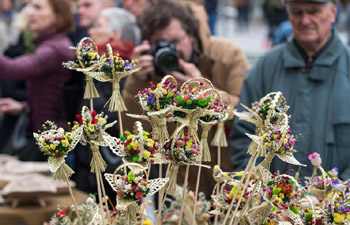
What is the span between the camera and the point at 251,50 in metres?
9.77

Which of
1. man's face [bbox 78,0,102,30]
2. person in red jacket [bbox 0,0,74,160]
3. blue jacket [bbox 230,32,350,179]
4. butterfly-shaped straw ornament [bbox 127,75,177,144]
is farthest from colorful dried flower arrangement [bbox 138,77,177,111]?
man's face [bbox 78,0,102,30]

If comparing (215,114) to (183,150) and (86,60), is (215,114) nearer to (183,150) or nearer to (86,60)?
(183,150)

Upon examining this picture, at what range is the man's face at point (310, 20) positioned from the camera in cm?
242

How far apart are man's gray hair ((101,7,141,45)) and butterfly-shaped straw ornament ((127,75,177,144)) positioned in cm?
170

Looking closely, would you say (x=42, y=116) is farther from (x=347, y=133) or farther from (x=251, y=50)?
(x=251, y=50)

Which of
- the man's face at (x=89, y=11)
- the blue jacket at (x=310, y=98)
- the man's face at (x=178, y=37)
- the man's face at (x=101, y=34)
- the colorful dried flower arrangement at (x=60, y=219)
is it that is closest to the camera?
the colorful dried flower arrangement at (x=60, y=219)

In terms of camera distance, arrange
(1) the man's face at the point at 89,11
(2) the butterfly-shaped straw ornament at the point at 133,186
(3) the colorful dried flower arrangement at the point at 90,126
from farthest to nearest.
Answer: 1. (1) the man's face at the point at 89,11
2. (3) the colorful dried flower arrangement at the point at 90,126
3. (2) the butterfly-shaped straw ornament at the point at 133,186

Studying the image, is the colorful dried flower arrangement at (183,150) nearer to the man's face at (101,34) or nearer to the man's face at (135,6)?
the man's face at (101,34)

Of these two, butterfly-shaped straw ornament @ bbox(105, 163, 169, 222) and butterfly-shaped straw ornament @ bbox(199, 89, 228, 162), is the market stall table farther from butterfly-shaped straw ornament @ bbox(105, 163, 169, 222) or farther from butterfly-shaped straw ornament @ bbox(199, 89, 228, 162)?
butterfly-shaped straw ornament @ bbox(105, 163, 169, 222)

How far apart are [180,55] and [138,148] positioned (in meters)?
1.38

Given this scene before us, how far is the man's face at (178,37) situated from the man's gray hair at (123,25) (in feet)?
1.46

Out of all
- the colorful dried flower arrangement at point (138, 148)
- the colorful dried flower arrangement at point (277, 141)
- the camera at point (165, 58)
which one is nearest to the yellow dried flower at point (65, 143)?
the colorful dried flower arrangement at point (138, 148)

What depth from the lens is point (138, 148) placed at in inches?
55.5

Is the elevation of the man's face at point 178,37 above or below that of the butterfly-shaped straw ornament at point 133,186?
above
